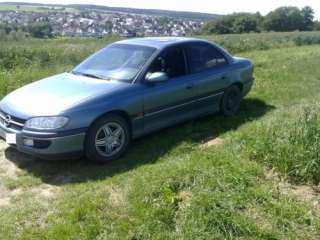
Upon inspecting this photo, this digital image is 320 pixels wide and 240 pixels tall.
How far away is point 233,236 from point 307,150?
156 centimetres

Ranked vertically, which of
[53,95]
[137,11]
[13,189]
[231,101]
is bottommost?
[13,189]

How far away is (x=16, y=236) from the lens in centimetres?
398

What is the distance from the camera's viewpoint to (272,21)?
201 feet

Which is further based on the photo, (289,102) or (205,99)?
(289,102)

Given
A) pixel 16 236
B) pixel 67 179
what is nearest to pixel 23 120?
pixel 67 179

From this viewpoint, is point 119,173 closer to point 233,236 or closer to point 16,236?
point 16,236

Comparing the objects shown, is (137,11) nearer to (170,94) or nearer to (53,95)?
(170,94)

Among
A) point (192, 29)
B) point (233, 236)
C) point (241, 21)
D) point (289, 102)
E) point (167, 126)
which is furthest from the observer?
point (241, 21)

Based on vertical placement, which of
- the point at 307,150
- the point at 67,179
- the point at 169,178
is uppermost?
the point at 307,150

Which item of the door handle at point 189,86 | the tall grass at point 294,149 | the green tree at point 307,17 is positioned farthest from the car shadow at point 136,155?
the green tree at point 307,17

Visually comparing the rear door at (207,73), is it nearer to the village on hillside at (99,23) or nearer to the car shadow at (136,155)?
the car shadow at (136,155)

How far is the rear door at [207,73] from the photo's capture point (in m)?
7.16

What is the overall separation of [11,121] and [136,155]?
167 cm

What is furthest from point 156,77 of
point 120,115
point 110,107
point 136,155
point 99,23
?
point 99,23
